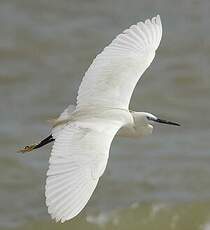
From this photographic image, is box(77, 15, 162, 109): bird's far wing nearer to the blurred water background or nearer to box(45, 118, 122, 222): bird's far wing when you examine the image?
box(45, 118, 122, 222): bird's far wing

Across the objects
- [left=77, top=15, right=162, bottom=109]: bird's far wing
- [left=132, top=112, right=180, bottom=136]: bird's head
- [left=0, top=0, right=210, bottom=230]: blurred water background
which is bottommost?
[left=0, top=0, right=210, bottom=230]: blurred water background

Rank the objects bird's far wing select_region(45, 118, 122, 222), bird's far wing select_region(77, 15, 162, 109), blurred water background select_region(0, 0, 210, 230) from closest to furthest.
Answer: bird's far wing select_region(45, 118, 122, 222), bird's far wing select_region(77, 15, 162, 109), blurred water background select_region(0, 0, 210, 230)

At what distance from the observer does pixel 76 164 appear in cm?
437

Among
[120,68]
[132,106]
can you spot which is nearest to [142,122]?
[120,68]

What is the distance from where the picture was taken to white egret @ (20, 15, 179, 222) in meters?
4.16

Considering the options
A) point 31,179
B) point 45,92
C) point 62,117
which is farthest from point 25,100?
point 62,117

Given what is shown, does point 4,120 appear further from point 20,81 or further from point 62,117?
point 62,117

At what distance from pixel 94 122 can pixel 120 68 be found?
732 mm

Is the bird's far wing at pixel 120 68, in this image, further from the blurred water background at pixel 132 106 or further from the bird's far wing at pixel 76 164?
the blurred water background at pixel 132 106

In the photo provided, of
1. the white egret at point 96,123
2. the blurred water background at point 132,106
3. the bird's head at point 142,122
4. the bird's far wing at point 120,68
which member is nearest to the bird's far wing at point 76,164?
the white egret at point 96,123

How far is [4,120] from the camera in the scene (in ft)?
24.1

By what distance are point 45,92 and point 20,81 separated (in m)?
0.28

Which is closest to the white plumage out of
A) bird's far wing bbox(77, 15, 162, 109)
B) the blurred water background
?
bird's far wing bbox(77, 15, 162, 109)

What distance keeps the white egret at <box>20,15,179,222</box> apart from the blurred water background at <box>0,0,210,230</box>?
1.37m
